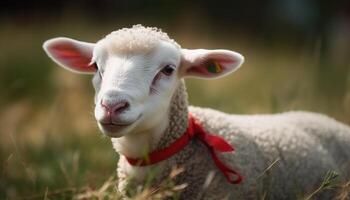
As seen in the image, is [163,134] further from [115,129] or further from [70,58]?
[70,58]

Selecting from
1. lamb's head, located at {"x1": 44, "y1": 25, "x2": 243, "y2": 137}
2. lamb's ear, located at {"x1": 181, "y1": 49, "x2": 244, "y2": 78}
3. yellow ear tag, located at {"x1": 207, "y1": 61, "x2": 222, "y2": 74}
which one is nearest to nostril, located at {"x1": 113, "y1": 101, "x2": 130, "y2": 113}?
lamb's head, located at {"x1": 44, "y1": 25, "x2": 243, "y2": 137}

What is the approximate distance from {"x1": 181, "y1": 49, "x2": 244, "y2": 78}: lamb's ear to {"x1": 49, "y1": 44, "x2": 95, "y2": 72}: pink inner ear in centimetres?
55

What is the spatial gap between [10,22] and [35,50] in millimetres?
4674

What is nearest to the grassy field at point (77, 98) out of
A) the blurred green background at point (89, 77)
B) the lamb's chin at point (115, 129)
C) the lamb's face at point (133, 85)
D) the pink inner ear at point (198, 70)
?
the blurred green background at point (89, 77)

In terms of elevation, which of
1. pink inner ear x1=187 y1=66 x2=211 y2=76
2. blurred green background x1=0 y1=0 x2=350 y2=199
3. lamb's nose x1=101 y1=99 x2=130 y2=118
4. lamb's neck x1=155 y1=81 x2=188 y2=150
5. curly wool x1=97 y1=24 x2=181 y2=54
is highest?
curly wool x1=97 y1=24 x2=181 y2=54

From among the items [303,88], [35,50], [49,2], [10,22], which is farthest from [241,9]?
[303,88]

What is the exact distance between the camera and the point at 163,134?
4328 mm

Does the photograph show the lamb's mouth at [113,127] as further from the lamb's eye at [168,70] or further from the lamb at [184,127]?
the lamb's eye at [168,70]

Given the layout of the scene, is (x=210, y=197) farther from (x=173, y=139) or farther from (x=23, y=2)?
(x=23, y=2)

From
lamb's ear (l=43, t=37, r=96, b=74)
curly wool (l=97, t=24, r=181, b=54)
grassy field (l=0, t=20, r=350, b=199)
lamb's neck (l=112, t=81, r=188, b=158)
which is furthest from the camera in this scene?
grassy field (l=0, t=20, r=350, b=199)

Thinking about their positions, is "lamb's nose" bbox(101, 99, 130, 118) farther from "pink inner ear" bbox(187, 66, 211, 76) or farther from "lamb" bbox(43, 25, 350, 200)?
"pink inner ear" bbox(187, 66, 211, 76)

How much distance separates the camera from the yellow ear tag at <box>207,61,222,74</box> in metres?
4.41

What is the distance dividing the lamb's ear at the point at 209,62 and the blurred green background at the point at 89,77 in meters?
0.84

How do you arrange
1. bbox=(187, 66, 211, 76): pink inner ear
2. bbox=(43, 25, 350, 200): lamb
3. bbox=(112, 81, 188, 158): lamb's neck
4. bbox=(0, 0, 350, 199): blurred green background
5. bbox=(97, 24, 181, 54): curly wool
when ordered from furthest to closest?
bbox=(0, 0, 350, 199): blurred green background < bbox=(187, 66, 211, 76): pink inner ear < bbox=(112, 81, 188, 158): lamb's neck < bbox=(97, 24, 181, 54): curly wool < bbox=(43, 25, 350, 200): lamb
